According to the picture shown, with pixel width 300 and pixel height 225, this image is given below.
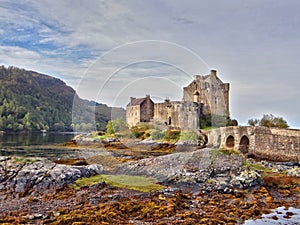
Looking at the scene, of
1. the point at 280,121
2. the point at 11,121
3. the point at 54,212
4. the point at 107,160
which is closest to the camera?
the point at 54,212

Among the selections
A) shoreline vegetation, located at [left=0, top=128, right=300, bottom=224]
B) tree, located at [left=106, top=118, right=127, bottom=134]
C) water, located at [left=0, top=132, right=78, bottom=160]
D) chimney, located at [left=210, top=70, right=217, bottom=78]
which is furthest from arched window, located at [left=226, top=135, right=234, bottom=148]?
tree, located at [left=106, top=118, right=127, bottom=134]

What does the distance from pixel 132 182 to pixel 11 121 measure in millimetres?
79230

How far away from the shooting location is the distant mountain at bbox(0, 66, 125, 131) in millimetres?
76206

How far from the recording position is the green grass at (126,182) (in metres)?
15.4

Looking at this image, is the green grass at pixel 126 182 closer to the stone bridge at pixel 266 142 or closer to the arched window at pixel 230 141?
the stone bridge at pixel 266 142

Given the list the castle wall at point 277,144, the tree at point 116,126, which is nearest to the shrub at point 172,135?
the tree at point 116,126

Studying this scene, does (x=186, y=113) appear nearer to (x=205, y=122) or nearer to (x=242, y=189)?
(x=205, y=122)

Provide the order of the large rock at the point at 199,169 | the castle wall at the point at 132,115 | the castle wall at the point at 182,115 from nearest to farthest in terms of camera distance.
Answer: the large rock at the point at 199,169
the castle wall at the point at 182,115
the castle wall at the point at 132,115

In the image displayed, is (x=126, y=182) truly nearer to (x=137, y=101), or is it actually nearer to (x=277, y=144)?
(x=277, y=144)

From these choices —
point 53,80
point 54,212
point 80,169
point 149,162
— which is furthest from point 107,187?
point 53,80

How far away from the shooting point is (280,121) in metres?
35.2

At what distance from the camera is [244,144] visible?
98.3 ft

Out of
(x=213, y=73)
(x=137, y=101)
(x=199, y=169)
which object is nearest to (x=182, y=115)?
(x=213, y=73)

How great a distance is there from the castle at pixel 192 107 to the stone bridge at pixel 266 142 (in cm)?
1040
